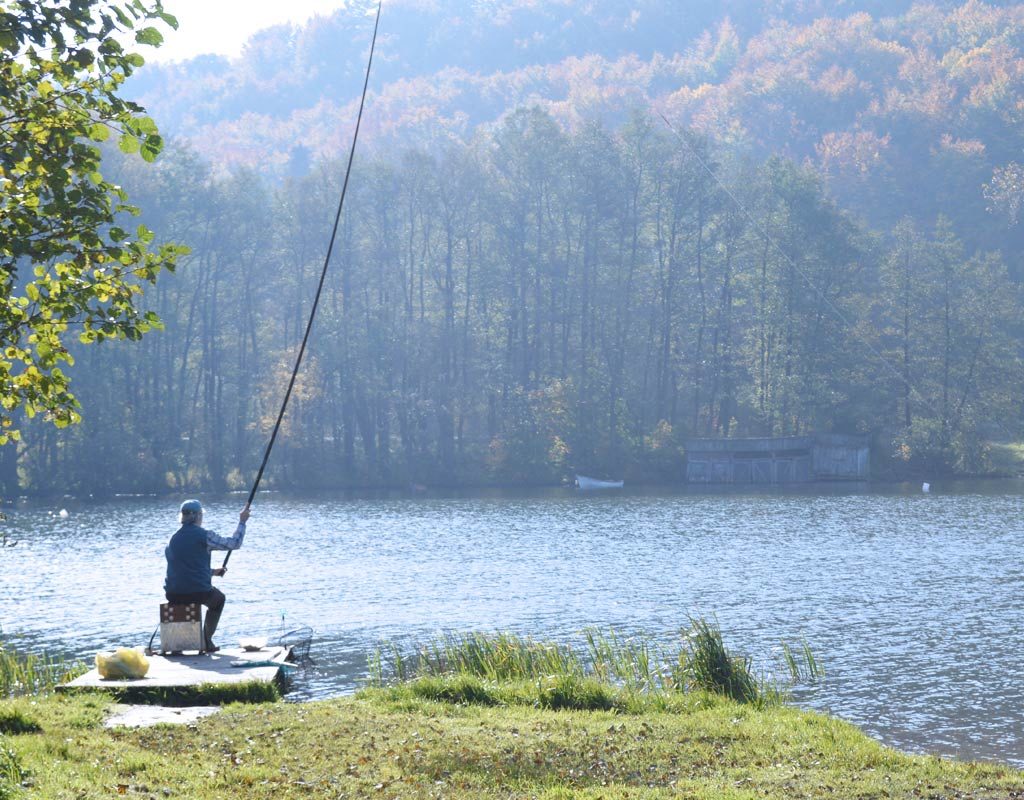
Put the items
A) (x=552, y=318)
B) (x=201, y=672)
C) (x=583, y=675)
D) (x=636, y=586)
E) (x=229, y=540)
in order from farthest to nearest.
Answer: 1. (x=552, y=318)
2. (x=636, y=586)
3. (x=583, y=675)
4. (x=229, y=540)
5. (x=201, y=672)

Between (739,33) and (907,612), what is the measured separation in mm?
120878

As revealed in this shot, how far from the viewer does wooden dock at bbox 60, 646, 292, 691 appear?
13594 millimetres

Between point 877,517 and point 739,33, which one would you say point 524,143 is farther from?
point 739,33

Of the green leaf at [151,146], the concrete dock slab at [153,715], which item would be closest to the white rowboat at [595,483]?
the concrete dock slab at [153,715]

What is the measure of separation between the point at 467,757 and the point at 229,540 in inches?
223

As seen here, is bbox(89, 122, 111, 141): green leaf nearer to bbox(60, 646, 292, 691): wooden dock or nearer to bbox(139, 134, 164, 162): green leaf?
bbox(139, 134, 164, 162): green leaf

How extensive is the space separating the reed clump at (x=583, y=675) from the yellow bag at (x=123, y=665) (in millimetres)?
2668

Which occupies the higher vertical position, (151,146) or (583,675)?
(151,146)

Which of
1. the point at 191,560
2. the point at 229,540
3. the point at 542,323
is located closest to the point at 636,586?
the point at 191,560

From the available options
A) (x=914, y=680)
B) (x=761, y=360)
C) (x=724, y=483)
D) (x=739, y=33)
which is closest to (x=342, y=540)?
(x=914, y=680)

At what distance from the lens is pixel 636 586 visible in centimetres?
2825

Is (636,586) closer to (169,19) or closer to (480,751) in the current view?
(480,751)

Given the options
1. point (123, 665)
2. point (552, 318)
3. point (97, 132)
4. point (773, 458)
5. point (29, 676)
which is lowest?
point (29, 676)

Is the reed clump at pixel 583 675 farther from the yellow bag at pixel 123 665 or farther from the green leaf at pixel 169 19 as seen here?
the green leaf at pixel 169 19
